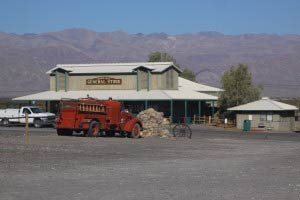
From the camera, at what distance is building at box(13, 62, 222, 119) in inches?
3105

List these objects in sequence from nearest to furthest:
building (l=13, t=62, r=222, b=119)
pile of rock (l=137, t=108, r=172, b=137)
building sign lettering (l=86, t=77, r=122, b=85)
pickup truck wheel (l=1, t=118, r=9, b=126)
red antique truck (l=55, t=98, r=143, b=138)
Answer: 1. red antique truck (l=55, t=98, r=143, b=138)
2. pile of rock (l=137, t=108, r=172, b=137)
3. pickup truck wheel (l=1, t=118, r=9, b=126)
4. building (l=13, t=62, r=222, b=119)
5. building sign lettering (l=86, t=77, r=122, b=85)

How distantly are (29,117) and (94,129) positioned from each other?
20.2 metres

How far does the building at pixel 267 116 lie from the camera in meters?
72.2

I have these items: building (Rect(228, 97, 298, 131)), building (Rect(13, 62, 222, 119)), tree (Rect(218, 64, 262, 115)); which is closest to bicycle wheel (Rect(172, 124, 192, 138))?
building (Rect(228, 97, 298, 131))

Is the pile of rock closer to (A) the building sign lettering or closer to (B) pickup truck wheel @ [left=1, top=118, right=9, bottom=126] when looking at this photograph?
(B) pickup truck wheel @ [left=1, top=118, right=9, bottom=126]

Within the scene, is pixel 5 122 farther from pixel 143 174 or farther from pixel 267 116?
pixel 143 174

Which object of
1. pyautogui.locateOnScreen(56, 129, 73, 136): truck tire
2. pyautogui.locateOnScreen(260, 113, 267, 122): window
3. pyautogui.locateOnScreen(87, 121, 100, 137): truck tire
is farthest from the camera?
pyautogui.locateOnScreen(260, 113, 267, 122): window

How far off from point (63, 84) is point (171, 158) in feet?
187

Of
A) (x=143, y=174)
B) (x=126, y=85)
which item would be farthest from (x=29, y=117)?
(x=143, y=174)

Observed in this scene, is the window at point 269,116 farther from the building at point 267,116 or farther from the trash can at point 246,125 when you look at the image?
the trash can at point 246,125

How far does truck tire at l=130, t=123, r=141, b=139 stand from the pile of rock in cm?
185

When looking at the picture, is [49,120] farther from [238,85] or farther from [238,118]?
[238,85]

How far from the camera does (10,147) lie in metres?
31.4

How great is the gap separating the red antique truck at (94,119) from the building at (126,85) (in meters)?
31.2
